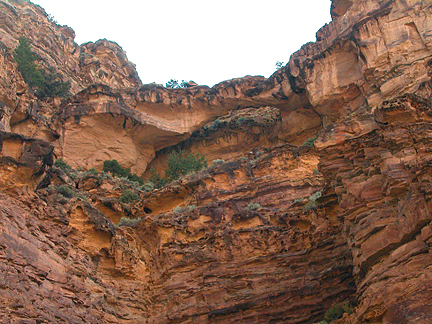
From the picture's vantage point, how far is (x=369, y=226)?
45.1 ft

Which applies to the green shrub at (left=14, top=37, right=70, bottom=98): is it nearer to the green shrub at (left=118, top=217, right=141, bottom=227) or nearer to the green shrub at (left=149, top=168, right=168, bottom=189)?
the green shrub at (left=149, top=168, right=168, bottom=189)

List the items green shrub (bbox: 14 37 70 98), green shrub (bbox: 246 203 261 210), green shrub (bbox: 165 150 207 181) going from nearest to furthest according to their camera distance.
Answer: green shrub (bbox: 246 203 261 210), green shrub (bbox: 165 150 207 181), green shrub (bbox: 14 37 70 98)

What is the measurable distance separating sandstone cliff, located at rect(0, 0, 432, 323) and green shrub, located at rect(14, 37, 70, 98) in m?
1.43

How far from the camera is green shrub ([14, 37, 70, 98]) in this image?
142ft

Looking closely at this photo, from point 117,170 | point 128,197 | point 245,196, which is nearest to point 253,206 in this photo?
point 245,196

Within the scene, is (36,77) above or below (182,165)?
above

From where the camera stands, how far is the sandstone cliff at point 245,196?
14188mm

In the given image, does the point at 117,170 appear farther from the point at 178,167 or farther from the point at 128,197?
the point at 128,197

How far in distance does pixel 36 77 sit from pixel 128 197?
1788 cm

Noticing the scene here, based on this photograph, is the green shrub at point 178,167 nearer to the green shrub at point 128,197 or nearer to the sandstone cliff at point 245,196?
the sandstone cliff at point 245,196

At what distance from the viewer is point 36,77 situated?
4384cm

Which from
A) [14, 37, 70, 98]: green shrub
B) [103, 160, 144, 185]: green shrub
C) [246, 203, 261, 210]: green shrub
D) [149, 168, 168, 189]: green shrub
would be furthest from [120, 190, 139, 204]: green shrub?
[14, 37, 70, 98]: green shrub

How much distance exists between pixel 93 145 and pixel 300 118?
48.4 feet

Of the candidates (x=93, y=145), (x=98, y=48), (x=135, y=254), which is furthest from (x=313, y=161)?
(x=98, y=48)
